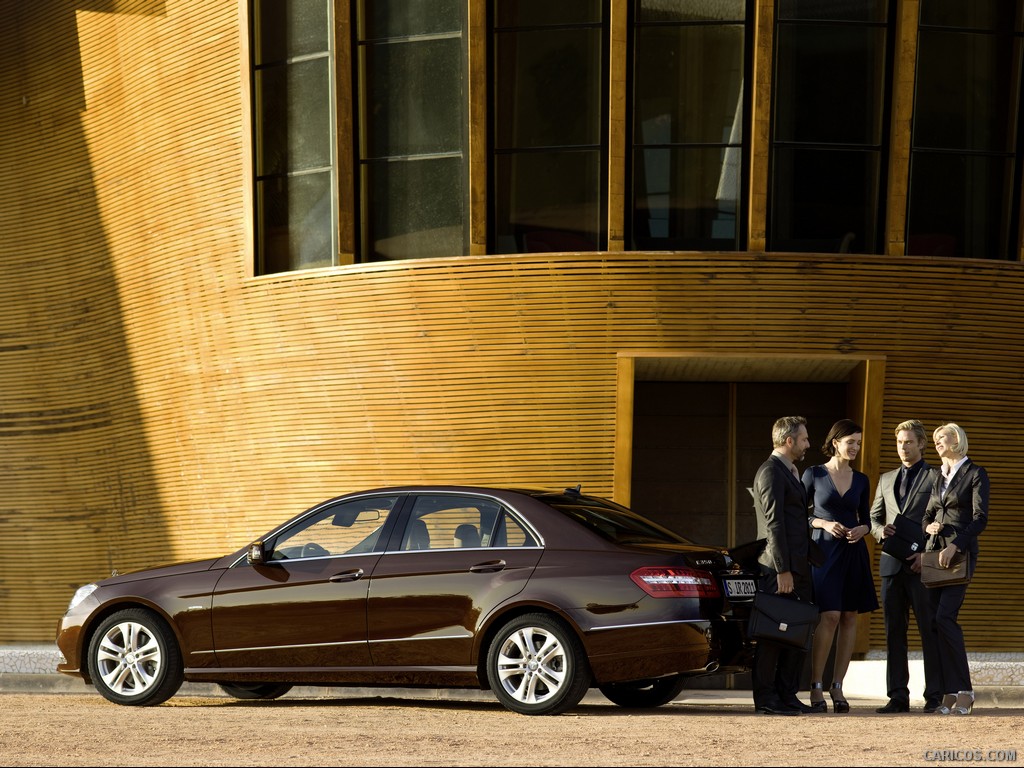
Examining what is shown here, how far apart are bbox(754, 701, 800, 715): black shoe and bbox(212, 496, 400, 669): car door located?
2630 millimetres

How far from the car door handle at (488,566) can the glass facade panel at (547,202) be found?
623 cm

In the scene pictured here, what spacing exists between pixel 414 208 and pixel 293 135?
1682 mm

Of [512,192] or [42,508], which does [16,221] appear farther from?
[512,192]

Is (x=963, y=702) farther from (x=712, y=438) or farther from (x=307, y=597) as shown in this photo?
(x=712, y=438)

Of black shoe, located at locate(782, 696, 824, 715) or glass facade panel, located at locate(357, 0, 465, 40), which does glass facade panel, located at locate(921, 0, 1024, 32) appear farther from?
black shoe, located at locate(782, 696, 824, 715)

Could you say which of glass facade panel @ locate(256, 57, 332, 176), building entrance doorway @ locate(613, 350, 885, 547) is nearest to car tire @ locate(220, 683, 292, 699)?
building entrance doorway @ locate(613, 350, 885, 547)

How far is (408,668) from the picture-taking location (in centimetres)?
989

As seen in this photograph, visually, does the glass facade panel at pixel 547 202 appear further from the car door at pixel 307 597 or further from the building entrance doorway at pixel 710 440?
the car door at pixel 307 597

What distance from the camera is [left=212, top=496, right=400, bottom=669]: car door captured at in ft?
33.1

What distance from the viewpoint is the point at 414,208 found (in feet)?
51.7

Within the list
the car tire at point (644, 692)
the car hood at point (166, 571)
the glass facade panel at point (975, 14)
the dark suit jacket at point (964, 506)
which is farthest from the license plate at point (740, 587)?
the glass facade panel at point (975, 14)

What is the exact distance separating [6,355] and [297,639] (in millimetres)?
10929

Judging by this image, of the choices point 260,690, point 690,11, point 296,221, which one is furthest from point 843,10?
point 260,690

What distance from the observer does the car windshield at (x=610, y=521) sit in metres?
9.87
